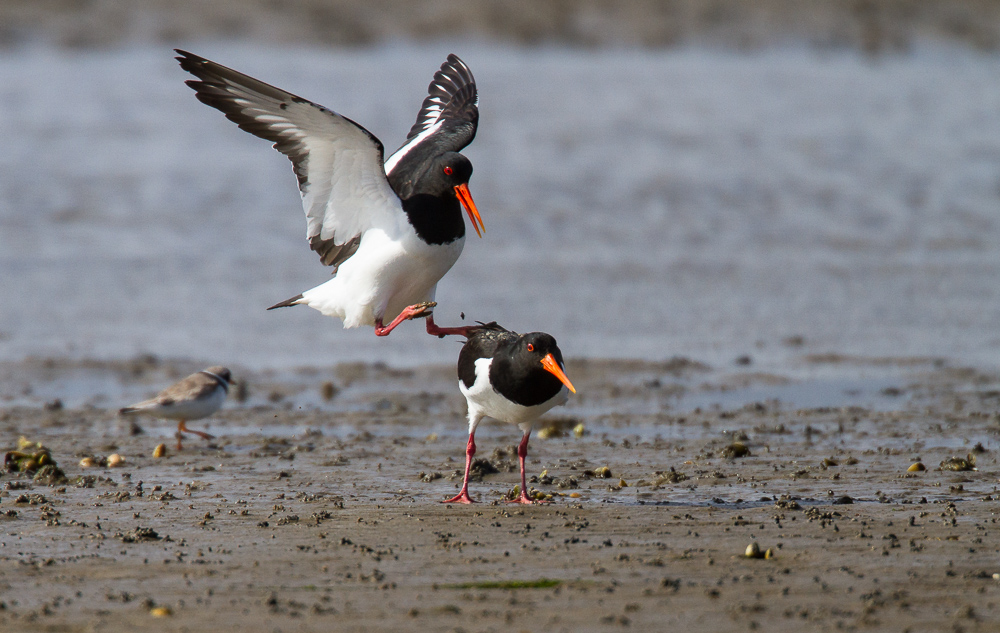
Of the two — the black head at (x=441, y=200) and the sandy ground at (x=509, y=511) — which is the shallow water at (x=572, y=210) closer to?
the sandy ground at (x=509, y=511)

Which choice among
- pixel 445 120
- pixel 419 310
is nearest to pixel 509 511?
pixel 419 310

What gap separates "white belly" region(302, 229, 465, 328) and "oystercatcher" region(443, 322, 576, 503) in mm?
580

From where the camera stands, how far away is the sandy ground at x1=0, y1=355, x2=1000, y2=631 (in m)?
4.25

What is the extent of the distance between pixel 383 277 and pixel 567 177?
33.7 ft

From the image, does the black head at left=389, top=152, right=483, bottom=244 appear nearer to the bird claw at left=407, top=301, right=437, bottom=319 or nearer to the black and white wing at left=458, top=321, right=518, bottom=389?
the bird claw at left=407, top=301, right=437, bottom=319

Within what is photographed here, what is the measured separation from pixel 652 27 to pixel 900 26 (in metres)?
6.06

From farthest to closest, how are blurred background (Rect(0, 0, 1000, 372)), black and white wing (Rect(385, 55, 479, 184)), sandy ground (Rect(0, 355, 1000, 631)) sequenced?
blurred background (Rect(0, 0, 1000, 372)) < black and white wing (Rect(385, 55, 479, 184)) < sandy ground (Rect(0, 355, 1000, 631))

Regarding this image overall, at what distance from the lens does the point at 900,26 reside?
26.7 metres

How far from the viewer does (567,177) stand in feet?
54.5

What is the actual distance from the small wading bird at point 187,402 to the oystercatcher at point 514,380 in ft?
7.27

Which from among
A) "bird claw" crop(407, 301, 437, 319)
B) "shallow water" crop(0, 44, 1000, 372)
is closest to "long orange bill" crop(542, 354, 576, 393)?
"bird claw" crop(407, 301, 437, 319)

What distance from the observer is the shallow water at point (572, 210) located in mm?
10875

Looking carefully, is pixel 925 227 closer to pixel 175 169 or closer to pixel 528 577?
pixel 175 169

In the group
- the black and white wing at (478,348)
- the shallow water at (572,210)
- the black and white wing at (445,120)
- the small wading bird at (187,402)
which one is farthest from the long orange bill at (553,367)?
the shallow water at (572,210)
